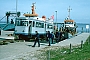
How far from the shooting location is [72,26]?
5144 cm

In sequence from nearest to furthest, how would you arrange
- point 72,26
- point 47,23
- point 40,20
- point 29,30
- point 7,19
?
point 29,30 < point 40,20 < point 47,23 < point 7,19 < point 72,26

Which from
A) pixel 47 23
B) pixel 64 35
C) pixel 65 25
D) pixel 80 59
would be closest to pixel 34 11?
pixel 47 23

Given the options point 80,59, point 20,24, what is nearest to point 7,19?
point 20,24

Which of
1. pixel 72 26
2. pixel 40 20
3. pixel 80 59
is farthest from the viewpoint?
pixel 72 26

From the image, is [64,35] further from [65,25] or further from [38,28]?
[65,25]

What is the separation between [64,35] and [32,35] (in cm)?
821

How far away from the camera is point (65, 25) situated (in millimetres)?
50312

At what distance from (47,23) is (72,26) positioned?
13607 millimetres

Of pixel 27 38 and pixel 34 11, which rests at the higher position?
pixel 34 11

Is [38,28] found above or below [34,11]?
below

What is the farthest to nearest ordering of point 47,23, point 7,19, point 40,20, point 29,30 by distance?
point 7,19 → point 47,23 → point 40,20 → point 29,30

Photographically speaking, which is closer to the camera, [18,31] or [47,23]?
[18,31]

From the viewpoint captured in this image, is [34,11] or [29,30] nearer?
[29,30]

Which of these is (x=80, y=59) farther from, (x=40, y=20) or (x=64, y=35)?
(x=64, y=35)
